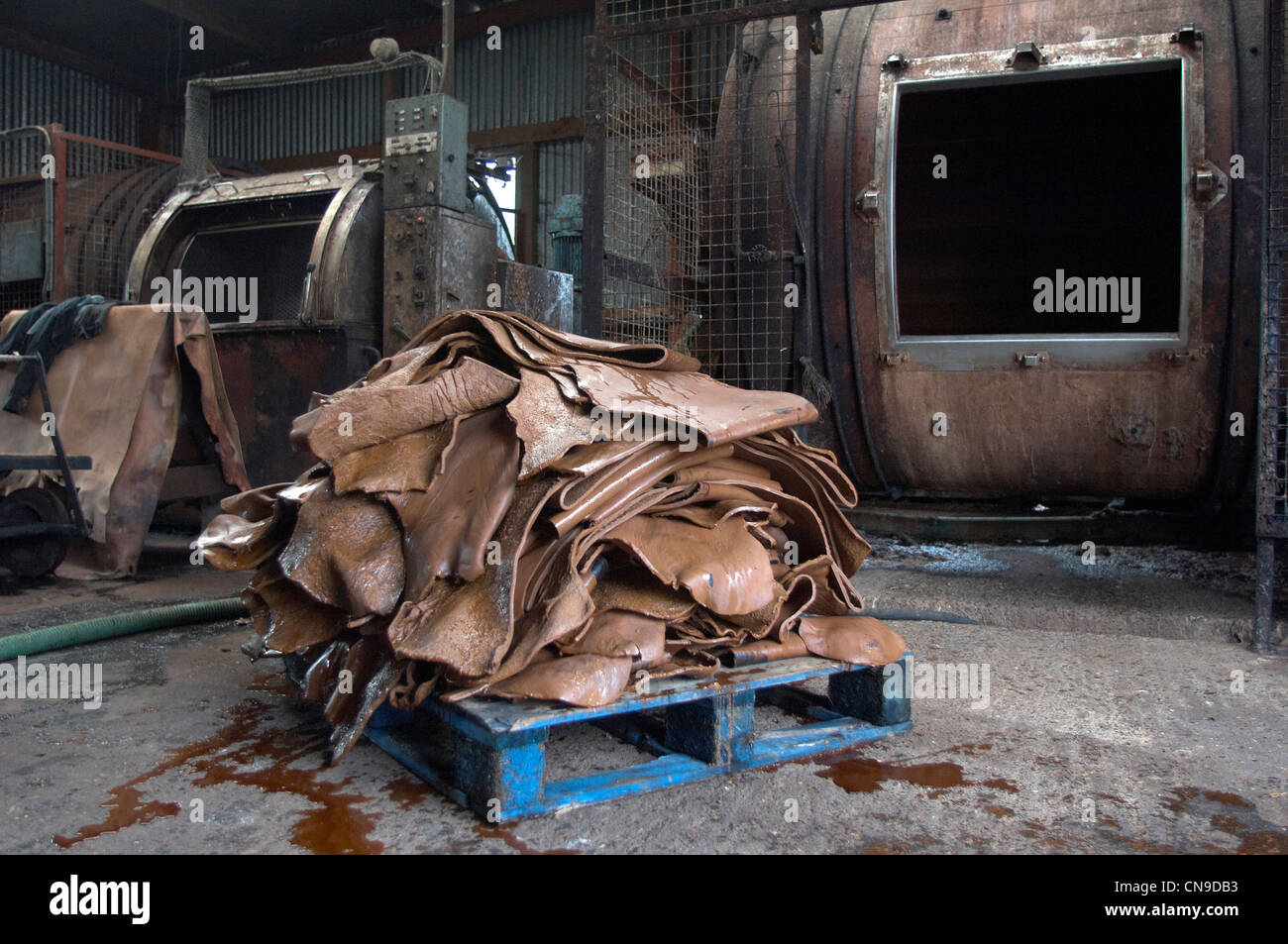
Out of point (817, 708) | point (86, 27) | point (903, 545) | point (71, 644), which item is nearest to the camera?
point (817, 708)

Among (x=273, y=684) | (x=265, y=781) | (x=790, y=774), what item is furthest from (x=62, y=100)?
(x=790, y=774)

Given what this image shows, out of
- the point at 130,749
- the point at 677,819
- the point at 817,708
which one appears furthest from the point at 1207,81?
the point at 130,749

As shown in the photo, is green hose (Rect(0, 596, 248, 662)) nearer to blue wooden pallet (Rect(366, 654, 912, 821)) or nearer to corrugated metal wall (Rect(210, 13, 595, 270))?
blue wooden pallet (Rect(366, 654, 912, 821))

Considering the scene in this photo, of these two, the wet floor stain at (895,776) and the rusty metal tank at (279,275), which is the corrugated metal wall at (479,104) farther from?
the wet floor stain at (895,776)

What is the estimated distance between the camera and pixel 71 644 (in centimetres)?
354

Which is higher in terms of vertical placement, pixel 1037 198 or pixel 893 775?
pixel 1037 198

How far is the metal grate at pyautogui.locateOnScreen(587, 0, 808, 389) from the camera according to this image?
4730 millimetres

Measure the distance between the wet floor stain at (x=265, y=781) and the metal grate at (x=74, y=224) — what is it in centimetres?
755

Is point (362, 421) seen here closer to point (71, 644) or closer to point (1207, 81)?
point (71, 644)

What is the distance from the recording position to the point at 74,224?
8.82 metres

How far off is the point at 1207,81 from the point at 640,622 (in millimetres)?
3659

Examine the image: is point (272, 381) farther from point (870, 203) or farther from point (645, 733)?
point (645, 733)

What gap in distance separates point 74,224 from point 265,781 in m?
8.39

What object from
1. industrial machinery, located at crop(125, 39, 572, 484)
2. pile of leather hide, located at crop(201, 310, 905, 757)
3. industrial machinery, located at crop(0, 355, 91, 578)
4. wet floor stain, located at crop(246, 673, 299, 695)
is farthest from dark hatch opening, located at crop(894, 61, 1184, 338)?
industrial machinery, located at crop(0, 355, 91, 578)
